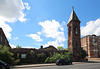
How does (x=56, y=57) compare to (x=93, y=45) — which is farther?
(x=93, y=45)

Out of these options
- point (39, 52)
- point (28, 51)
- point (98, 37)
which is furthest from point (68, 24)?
point (98, 37)

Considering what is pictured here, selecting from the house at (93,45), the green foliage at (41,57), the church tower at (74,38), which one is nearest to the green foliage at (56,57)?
the green foliage at (41,57)

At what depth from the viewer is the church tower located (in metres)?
30.1

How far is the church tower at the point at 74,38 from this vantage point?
30.1 metres

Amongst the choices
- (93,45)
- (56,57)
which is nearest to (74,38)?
(56,57)

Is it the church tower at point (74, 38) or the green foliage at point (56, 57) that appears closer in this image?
the green foliage at point (56, 57)

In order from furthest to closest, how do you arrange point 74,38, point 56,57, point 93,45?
point 93,45 < point 74,38 < point 56,57

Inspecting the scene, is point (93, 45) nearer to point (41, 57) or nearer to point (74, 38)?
point (74, 38)

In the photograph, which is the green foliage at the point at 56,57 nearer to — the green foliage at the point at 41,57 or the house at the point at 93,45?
the green foliage at the point at 41,57

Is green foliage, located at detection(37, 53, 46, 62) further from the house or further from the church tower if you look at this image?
the house

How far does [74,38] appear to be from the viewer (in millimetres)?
31750

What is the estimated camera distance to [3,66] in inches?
458

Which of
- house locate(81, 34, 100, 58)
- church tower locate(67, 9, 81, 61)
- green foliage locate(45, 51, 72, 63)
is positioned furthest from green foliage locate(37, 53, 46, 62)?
house locate(81, 34, 100, 58)

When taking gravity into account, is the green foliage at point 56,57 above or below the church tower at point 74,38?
below
